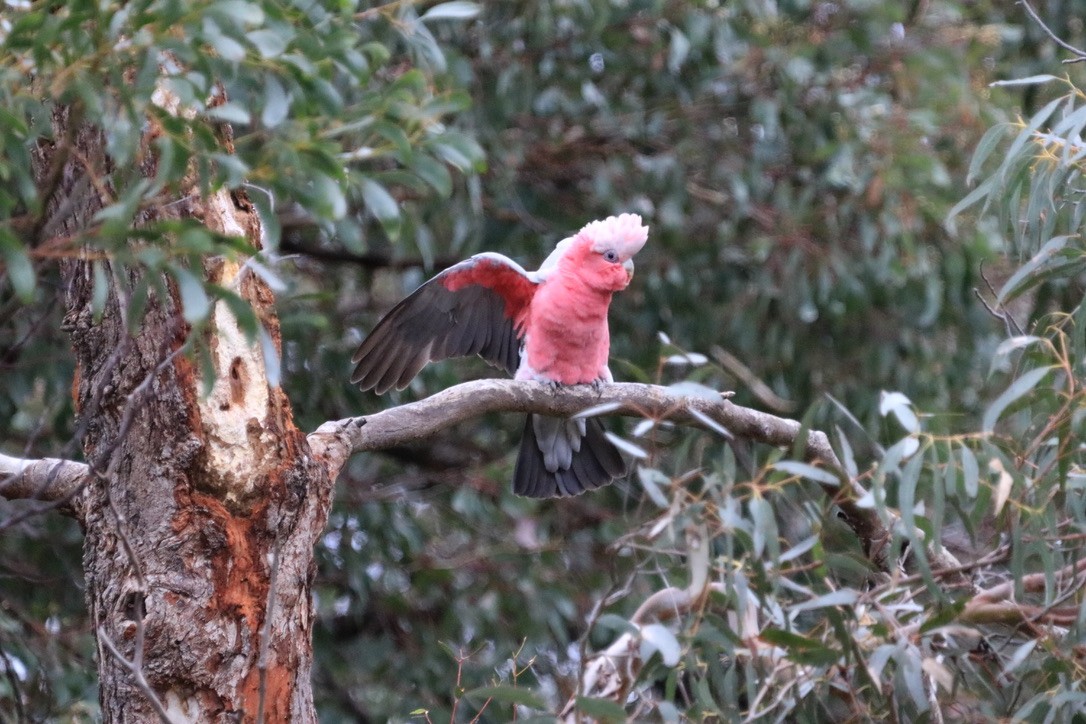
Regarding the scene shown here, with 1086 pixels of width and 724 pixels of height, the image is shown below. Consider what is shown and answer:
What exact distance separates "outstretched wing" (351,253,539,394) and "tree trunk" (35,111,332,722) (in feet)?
4.59

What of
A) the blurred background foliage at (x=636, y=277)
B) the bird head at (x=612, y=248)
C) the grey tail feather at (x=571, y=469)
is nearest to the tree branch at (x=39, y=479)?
the blurred background foliage at (x=636, y=277)

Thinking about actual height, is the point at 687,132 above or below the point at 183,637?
below

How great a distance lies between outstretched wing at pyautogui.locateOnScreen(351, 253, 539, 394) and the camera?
3.90m

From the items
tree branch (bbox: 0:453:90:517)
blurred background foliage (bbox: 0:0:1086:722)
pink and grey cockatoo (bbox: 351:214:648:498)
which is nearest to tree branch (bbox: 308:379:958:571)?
tree branch (bbox: 0:453:90:517)

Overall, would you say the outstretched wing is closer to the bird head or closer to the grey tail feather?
the bird head

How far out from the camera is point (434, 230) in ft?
16.1

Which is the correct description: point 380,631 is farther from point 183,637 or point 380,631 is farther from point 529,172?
point 183,637

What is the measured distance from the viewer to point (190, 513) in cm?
232

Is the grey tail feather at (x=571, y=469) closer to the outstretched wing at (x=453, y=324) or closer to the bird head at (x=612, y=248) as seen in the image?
the outstretched wing at (x=453, y=324)

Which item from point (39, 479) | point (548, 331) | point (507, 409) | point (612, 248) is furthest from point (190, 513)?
point (612, 248)

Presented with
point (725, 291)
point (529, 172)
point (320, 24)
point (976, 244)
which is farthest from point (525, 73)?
point (320, 24)

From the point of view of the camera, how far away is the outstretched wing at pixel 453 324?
12.8 feet

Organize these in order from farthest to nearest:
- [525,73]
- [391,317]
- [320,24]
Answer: [525,73]
[391,317]
[320,24]

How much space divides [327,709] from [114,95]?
3.45 m
